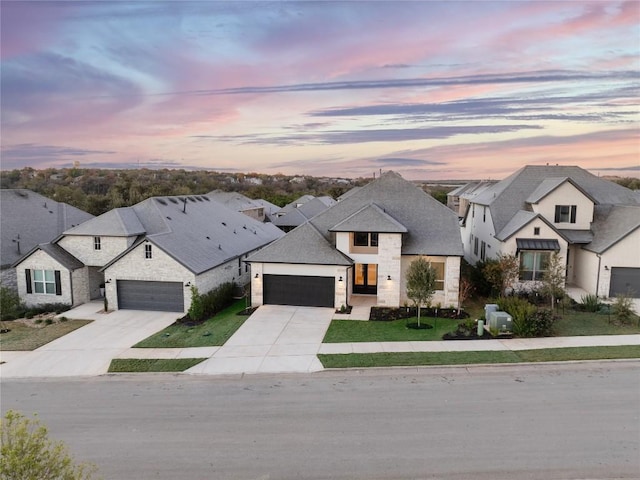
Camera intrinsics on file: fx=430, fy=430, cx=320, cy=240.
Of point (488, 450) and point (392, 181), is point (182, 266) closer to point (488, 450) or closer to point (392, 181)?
point (392, 181)

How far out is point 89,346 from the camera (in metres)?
18.0

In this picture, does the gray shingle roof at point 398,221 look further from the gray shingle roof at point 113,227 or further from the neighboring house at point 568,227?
the gray shingle roof at point 113,227

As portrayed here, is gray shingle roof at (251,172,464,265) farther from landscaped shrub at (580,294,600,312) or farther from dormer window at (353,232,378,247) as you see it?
landscaped shrub at (580,294,600,312)

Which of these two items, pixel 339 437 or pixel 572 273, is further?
pixel 572 273

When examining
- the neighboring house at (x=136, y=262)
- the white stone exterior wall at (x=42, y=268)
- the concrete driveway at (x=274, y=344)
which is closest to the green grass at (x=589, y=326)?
the concrete driveway at (x=274, y=344)

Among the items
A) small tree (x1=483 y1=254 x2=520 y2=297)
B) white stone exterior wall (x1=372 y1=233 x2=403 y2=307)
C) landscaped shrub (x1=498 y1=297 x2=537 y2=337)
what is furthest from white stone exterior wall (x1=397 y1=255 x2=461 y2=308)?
landscaped shrub (x1=498 y1=297 x2=537 y2=337)

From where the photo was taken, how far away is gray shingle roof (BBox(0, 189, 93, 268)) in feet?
91.0

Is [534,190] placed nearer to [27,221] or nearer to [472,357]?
[472,357]

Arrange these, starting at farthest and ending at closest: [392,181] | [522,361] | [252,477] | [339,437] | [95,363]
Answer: [392,181], [95,363], [522,361], [339,437], [252,477]

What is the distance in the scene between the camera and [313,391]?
13.0 m

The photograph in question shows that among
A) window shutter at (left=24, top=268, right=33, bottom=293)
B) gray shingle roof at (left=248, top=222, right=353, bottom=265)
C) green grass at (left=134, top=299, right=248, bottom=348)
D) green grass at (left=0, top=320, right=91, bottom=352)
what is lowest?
green grass at (left=0, top=320, right=91, bottom=352)

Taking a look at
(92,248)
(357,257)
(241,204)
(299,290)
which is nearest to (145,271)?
(92,248)

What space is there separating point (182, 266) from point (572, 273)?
78.9 feet

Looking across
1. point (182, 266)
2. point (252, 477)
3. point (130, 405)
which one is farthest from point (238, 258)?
point (252, 477)
